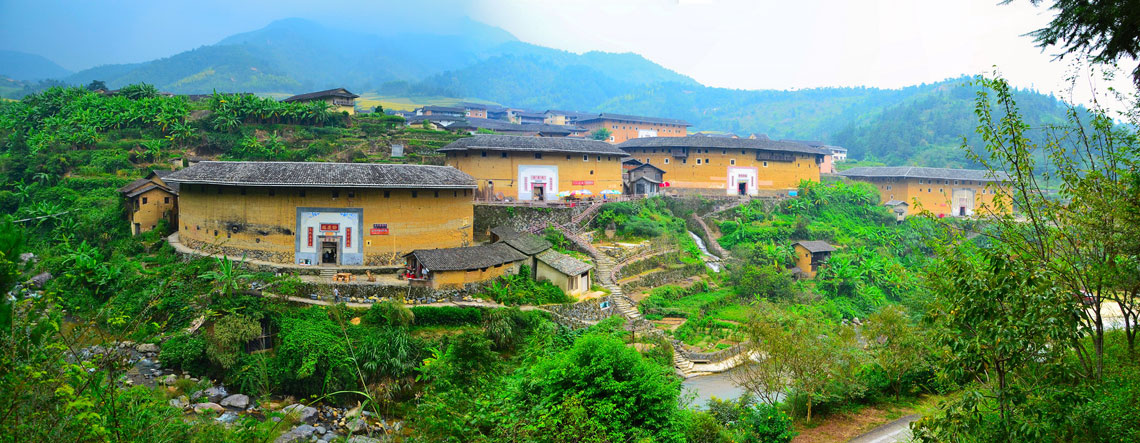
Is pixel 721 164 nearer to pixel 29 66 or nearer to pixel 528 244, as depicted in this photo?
pixel 528 244

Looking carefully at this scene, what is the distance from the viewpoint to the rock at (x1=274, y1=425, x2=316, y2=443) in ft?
41.6

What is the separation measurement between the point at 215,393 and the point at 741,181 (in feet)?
87.8

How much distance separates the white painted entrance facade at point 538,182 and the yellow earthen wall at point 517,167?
0.15 meters

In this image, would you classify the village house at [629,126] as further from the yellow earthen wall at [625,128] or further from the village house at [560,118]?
the village house at [560,118]

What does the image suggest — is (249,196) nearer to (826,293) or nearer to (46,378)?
(46,378)

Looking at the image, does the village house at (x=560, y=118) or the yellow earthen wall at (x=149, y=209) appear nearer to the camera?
the yellow earthen wall at (x=149, y=209)

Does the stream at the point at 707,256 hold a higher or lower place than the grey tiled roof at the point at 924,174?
lower

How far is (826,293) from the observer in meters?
24.9

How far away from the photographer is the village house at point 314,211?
19578 millimetres

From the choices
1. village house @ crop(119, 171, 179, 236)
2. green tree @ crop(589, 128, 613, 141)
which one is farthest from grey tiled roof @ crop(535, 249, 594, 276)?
green tree @ crop(589, 128, 613, 141)

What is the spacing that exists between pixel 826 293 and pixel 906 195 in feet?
54.2

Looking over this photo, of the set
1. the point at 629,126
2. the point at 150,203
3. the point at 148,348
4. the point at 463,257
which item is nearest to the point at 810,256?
the point at 463,257

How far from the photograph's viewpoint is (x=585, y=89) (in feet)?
427

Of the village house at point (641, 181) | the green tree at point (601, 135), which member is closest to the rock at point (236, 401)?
the village house at point (641, 181)
